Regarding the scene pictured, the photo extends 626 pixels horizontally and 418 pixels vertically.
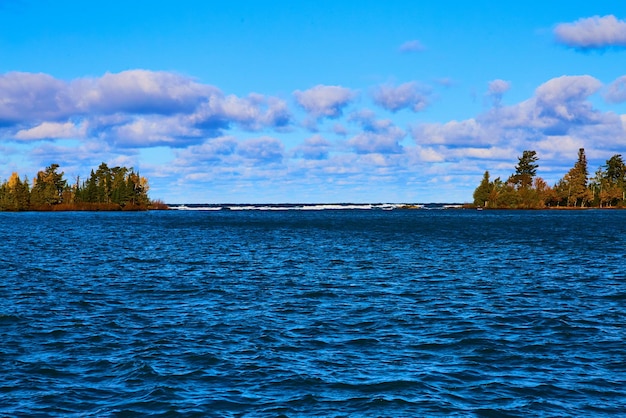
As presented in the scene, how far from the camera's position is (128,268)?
168 ft

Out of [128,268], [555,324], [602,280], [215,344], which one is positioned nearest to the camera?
[215,344]

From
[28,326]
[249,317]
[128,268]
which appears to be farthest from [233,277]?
[28,326]

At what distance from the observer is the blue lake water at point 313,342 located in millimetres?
17062

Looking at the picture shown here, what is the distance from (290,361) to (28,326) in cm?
1337

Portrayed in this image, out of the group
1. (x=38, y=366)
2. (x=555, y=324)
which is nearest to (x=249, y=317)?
(x=38, y=366)

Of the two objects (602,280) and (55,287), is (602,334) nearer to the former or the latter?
(602,280)

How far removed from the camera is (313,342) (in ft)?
78.2

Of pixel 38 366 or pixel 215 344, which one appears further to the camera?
pixel 215 344

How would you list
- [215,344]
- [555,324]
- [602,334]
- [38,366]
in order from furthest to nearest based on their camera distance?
1. [555,324]
2. [602,334]
3. [215,344]
4. [38,366]

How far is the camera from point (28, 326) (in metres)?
26.8

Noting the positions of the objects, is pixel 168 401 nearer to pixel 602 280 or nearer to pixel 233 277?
pixel 233 277

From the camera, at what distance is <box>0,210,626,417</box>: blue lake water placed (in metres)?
17.1

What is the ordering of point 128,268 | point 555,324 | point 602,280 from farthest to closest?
point 128,268 < point 602,280 < point 555,324

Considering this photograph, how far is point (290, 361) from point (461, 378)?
233 inches
